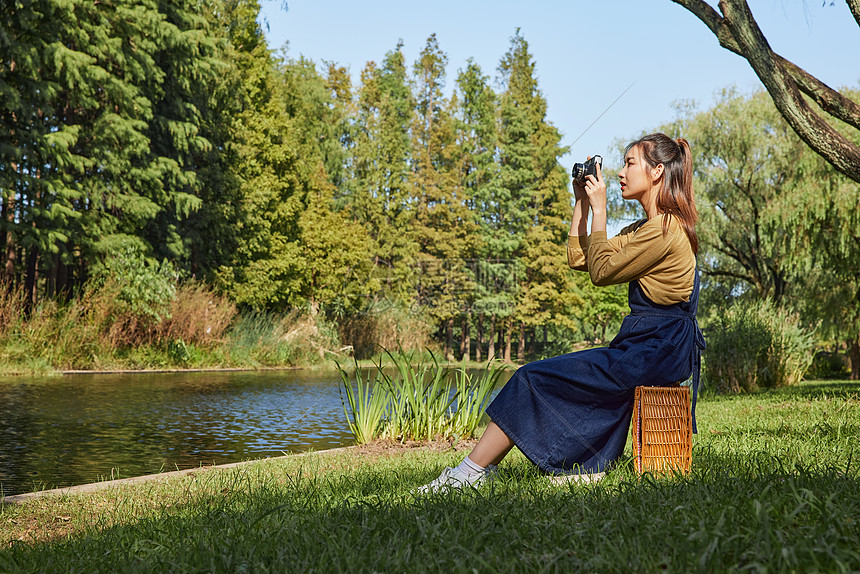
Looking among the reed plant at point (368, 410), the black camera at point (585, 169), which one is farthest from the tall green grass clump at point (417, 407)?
the black camera at point (585, 169)

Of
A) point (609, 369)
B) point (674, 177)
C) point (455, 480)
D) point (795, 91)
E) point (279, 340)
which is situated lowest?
point (455, 480)

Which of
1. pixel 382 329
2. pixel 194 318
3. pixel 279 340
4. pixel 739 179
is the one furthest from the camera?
pixel 382 329

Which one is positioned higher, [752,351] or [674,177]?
[674,177]

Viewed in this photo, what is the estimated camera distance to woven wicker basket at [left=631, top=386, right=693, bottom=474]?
318cm

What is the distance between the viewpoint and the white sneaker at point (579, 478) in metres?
3.24

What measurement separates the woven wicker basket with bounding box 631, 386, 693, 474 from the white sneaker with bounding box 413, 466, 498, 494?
67cm

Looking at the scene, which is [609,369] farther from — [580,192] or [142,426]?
[142,426]

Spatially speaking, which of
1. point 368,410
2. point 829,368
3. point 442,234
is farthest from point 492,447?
point 442,234

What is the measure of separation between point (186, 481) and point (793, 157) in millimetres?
19725

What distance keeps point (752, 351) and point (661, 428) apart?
11.0 metres

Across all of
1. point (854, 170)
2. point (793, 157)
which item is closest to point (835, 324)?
point (793, 157)

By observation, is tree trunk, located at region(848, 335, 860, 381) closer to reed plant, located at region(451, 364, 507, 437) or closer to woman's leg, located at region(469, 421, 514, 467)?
reed plant, located at region(451, 364, 507, 437)

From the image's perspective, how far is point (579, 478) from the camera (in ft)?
10.7

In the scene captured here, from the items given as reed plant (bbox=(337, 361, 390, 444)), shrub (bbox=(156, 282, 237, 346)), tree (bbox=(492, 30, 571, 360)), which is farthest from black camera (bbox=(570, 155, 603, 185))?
tree (bbox=(492, 30, 571, 360))
